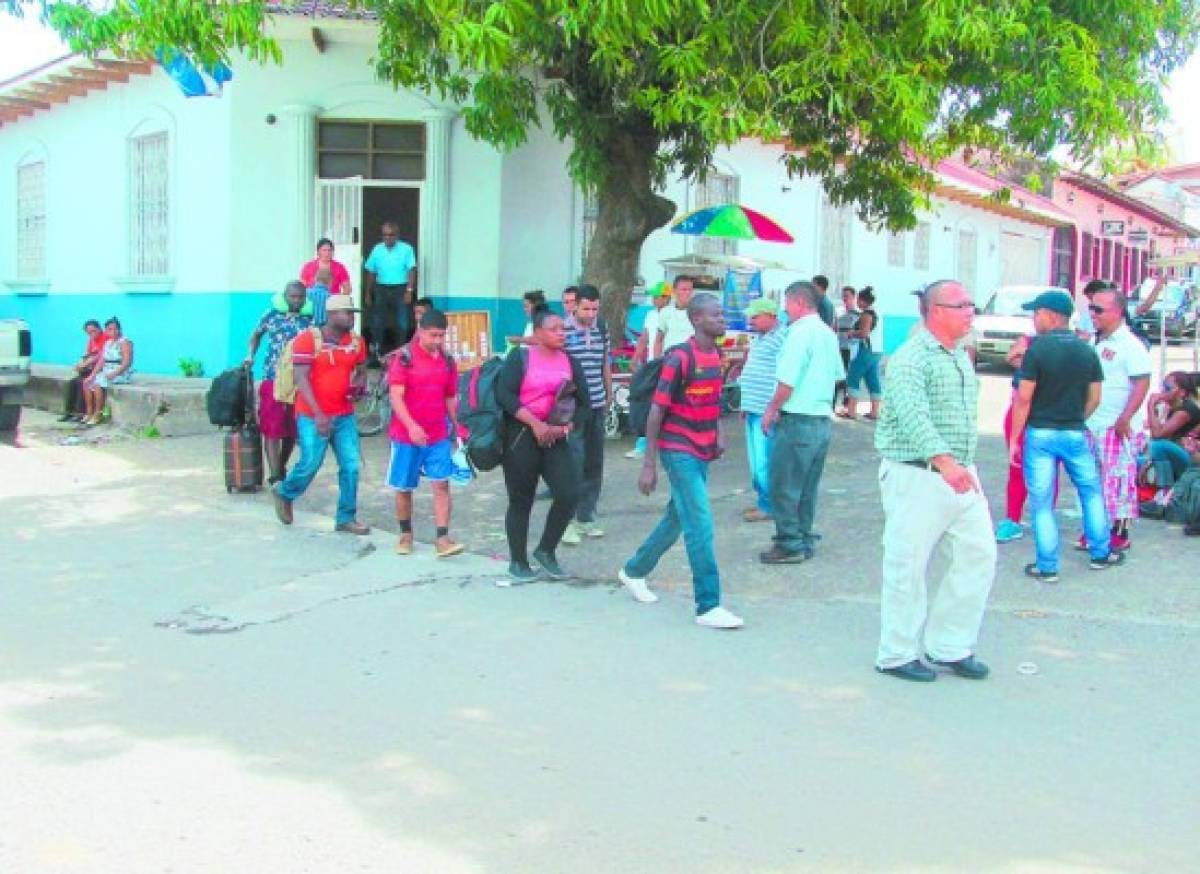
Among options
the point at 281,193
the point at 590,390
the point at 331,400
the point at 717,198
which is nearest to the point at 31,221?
the point at 281,193

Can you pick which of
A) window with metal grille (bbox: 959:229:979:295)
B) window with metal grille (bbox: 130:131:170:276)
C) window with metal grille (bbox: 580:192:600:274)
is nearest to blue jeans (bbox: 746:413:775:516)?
window with metal grille (bbox: 580:192:600:274)

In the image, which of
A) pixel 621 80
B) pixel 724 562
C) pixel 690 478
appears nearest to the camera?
pixel 690 478

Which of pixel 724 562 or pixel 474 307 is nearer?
pixel 724 562

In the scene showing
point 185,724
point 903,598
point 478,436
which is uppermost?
point 478,436

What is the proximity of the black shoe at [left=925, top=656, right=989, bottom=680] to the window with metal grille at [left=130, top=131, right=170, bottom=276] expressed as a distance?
40.4ft

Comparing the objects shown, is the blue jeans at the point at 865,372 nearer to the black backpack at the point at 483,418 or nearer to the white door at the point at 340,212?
the white door at the point at 340,212

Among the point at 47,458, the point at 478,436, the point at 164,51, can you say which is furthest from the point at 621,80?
the point at 47,458

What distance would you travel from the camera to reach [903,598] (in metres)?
5.50

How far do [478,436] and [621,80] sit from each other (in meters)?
4.47

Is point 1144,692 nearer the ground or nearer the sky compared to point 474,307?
nearer the ground

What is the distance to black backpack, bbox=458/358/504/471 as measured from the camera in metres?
7.14

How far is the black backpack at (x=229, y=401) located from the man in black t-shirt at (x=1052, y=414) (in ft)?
19.1

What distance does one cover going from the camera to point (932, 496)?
5395 mm

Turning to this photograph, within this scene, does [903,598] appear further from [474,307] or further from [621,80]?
[474,307]
